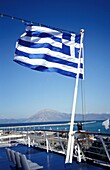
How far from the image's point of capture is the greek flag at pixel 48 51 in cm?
736

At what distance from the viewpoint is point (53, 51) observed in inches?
297

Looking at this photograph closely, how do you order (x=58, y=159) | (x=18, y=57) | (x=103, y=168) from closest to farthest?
(x=103, y=168) → (x=18, y=57) → (x=58, y=159)

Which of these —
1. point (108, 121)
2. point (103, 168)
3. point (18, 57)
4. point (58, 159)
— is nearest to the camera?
point (103, 168)

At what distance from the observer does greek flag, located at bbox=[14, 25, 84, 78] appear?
24.1ft

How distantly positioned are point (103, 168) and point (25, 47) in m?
4.40

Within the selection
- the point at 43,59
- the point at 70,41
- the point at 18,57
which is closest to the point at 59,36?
the point at 70,41

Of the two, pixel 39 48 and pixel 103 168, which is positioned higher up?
pixel 39 48

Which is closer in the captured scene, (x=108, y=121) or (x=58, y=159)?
(x=58, y=159)

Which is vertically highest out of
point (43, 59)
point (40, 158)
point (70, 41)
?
point (70, 41)

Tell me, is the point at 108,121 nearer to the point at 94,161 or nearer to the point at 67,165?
the point at 94,161

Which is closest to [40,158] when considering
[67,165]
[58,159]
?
[58,159]

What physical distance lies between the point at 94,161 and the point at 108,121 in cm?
218

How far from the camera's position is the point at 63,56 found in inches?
296

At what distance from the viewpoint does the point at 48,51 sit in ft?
24.6
